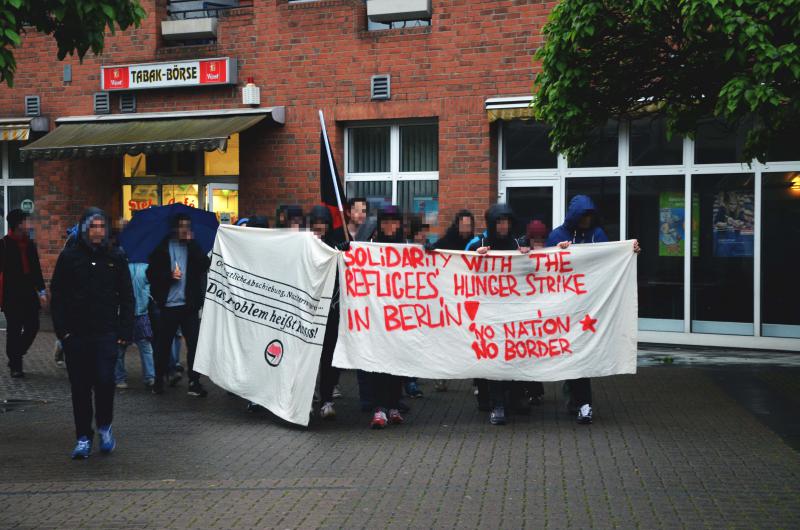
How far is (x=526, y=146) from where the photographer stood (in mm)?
16094

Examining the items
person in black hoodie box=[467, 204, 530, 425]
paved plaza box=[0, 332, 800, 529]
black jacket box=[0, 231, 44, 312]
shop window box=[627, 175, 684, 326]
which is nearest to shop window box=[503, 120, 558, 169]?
shop window box=[627, 175, 684, 326]

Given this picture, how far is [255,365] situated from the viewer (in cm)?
983

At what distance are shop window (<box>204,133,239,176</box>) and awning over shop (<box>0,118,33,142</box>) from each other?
3.36 metres

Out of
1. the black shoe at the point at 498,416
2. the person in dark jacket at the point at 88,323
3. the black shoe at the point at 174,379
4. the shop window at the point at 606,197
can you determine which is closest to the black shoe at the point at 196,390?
the black shoe at the point at 174,379

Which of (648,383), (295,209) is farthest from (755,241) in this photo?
(295,209)

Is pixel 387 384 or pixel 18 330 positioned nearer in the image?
pixel 387 384

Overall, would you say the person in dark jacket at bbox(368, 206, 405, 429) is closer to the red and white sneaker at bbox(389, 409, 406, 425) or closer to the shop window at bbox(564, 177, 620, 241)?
the red and white sneaker at bbox(389, 409, 406, 425)

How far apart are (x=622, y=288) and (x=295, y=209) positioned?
10.2 ft

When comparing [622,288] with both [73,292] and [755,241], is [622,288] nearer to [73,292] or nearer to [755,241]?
[73,292]

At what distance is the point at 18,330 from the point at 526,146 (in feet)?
24.9

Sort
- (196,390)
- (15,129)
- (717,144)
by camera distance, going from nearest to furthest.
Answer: (196,390), (717,144), (15,129)

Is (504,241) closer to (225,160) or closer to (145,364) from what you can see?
(145,364)

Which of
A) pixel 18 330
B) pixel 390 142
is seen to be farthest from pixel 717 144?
pixel 18 330

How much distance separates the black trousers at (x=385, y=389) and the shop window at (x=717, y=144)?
23.2 feet
